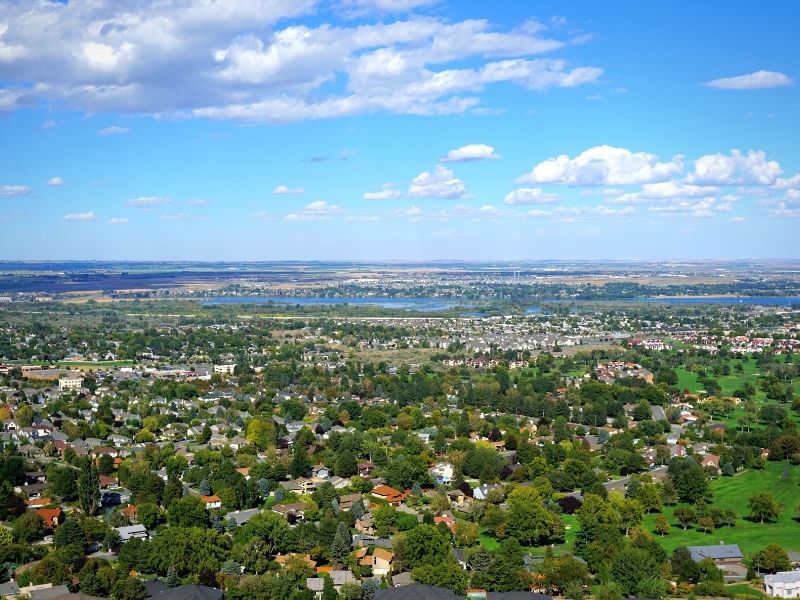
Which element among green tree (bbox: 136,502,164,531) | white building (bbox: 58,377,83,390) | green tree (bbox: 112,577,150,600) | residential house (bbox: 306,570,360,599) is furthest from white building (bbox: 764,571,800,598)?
white building (bbox: 58,377,83,390)

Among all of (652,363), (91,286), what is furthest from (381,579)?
(91,286)

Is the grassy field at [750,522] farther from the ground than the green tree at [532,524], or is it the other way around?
the green tree at [532,524]

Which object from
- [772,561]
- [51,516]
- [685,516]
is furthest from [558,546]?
[51,516]

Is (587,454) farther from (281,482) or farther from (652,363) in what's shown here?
(652,363)

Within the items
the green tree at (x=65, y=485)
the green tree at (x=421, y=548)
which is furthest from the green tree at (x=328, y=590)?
the green tree at (x=65, y=485)

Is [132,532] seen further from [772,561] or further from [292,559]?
[772,561]

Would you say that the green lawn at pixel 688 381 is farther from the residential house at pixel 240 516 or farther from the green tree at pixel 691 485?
the residential house at pixel 240 516
